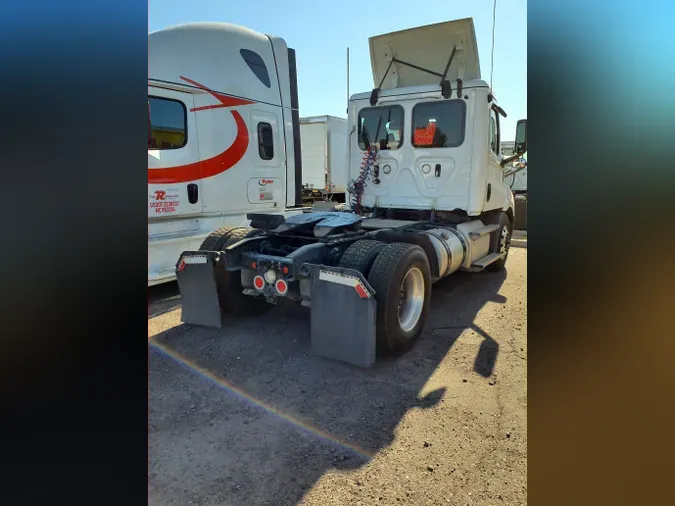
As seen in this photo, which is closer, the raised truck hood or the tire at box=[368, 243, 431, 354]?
the tire at box=[368, 243, 431, 354]

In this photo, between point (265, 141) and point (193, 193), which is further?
point (265, 141)

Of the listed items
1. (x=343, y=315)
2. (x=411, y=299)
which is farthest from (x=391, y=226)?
(x=343, y=315)

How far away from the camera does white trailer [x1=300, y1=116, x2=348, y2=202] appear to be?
13.8 meters

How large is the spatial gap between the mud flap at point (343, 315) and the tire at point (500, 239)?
14.8 ft

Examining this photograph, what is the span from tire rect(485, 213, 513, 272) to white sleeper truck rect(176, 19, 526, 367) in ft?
0.06

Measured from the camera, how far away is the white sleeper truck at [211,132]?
21.6 ft

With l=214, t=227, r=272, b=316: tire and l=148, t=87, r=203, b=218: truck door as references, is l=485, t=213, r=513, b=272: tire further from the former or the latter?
l=148, t=87, r=203, b=218: truck door

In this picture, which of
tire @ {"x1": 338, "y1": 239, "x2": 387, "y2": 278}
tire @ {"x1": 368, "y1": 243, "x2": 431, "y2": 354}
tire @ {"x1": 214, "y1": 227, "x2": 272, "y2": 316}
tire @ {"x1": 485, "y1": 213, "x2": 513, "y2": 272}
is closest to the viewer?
tire @ {"x1": 368, "y1": 243, "x2": 431, "y2": 354}

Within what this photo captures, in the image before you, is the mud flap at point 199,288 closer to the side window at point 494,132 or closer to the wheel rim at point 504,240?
the side window at point 494,132

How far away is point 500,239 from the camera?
25.9ft

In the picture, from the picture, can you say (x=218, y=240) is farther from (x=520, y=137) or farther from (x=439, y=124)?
(x=520, y=137)

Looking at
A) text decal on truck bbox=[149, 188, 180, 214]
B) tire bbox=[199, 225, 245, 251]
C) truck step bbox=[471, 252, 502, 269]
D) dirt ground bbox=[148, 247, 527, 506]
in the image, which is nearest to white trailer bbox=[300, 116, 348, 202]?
truck step bbox=[471, 252, 502, 269]

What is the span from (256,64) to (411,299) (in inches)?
205
